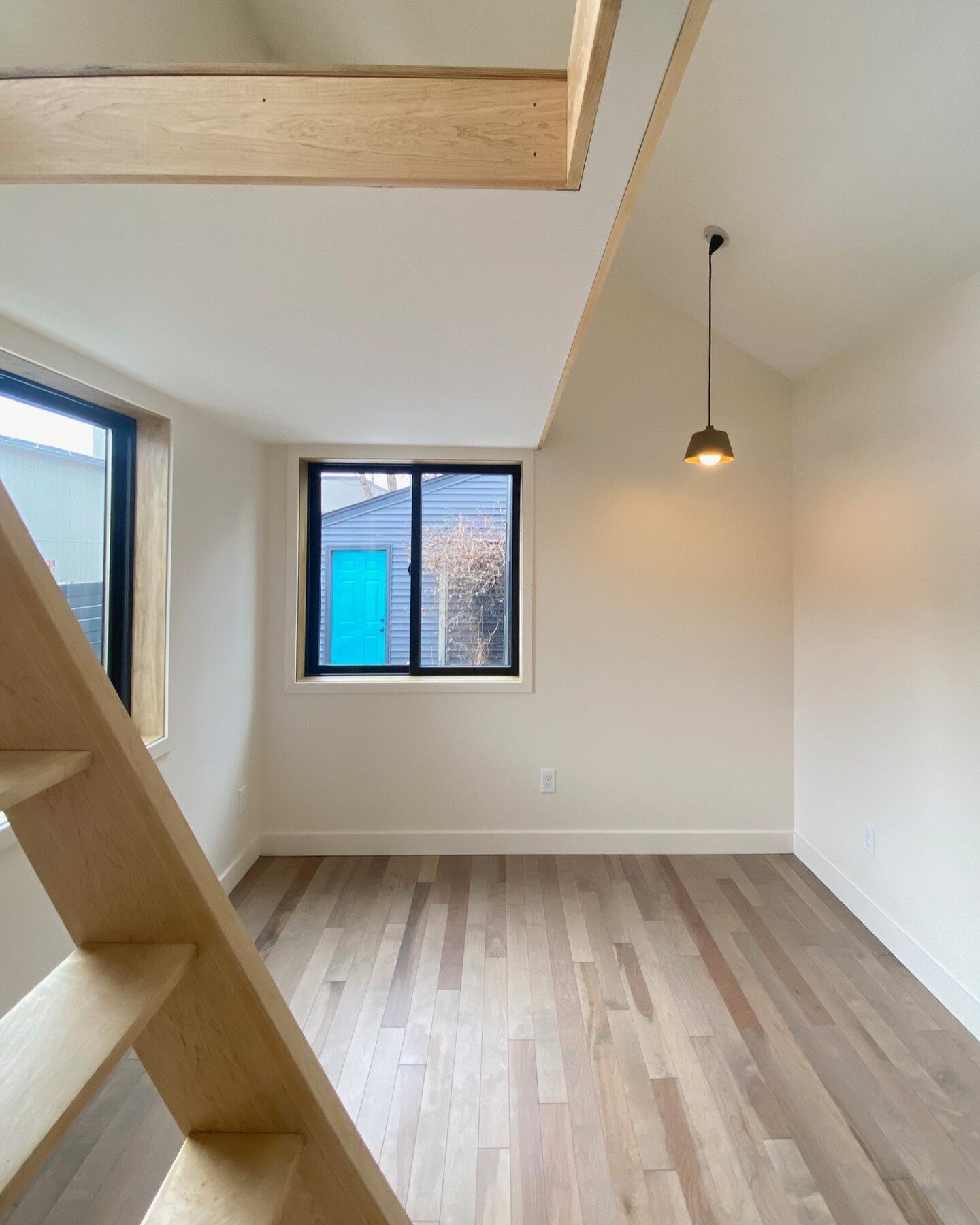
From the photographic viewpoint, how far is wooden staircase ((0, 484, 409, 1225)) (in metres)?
0.56

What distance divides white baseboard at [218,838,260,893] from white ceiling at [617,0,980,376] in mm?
3308

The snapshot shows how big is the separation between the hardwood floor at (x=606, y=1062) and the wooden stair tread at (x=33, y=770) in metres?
1.48

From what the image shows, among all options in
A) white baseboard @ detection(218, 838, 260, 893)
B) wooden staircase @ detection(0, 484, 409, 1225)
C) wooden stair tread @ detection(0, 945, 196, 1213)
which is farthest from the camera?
white baseboard @ detection(218, 838, 260, 893)

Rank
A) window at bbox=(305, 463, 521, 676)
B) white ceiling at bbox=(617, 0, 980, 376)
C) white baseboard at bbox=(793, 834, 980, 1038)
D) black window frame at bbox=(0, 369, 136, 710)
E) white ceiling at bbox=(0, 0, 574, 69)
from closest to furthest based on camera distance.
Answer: white ceiling at bbox=(0, 0, 574, 69)
white ceiling at bbox=(617, 0, 980, 376)
white baseboard at bbox=(793, 834, 980, 1038)
black window frame at bbox=(0, 369, 136, 710)
window at bbox=(305, 463, 521, 676)

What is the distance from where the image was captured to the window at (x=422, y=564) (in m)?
3.31

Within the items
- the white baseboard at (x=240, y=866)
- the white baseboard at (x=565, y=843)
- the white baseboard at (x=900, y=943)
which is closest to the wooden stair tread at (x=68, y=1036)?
the white baseboard at (x=240, y=866)

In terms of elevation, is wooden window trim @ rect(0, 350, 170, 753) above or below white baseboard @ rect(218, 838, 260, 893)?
above

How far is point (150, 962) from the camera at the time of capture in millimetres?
592

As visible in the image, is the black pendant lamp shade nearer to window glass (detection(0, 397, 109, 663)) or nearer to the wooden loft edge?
the wooden loft edge

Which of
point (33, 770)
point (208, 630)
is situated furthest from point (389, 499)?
point (33, 770)

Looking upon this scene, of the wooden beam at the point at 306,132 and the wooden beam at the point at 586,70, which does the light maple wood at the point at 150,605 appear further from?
the wooden beam at the point at 586,70

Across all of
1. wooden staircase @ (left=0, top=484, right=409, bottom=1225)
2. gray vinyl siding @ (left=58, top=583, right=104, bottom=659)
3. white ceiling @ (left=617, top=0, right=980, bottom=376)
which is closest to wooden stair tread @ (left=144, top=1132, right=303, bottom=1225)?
wooden staircase @ (left=0, top=484, right=409, bottom=1225)

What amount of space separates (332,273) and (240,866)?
2.60 metres

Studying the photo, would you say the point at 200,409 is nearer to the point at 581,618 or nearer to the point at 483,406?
the point at 483,406
